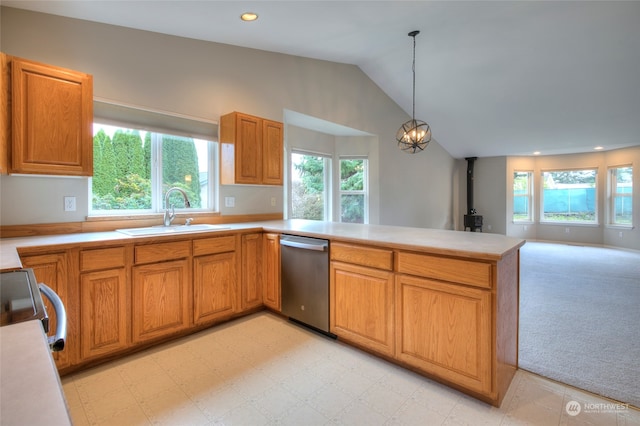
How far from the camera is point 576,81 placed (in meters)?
4.45

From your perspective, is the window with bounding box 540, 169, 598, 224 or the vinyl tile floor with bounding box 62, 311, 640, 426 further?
the window with bounding box 540, 169, 598, 224

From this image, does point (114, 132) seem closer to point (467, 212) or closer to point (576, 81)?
point (576, 81)

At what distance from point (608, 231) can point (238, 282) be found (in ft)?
28.6

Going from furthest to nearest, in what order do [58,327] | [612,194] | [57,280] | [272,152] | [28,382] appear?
[612,194], [272,152], [57,280], [58,327], [28,382]

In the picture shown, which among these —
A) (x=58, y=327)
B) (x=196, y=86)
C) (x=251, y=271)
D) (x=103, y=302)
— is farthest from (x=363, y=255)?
(x=196, y=86)

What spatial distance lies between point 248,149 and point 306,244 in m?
1.30

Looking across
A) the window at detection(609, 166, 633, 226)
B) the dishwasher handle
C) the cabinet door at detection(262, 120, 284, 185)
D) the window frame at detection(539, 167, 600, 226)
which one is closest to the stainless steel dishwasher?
the dishwasher handle

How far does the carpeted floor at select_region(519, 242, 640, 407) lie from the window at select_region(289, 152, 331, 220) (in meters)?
3.14

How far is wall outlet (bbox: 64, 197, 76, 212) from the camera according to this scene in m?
2.31

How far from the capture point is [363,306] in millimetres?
2215

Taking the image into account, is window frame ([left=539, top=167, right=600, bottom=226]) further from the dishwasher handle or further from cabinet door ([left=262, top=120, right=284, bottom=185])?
the dishwasher handle

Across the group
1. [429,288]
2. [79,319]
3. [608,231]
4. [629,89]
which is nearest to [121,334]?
[79,319]

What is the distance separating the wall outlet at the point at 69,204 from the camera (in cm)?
231

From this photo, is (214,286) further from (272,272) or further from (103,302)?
(103,302)
